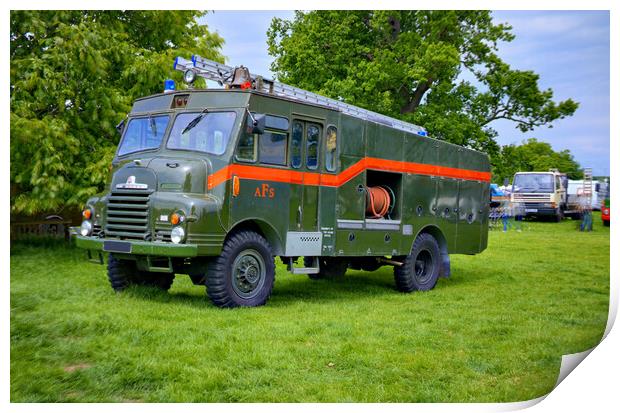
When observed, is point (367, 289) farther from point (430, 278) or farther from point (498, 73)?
point (498, 73)

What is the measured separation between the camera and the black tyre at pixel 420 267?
31.5ft

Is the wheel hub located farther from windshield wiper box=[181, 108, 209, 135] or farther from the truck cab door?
windshield wiper box=[181, 108, 209, 135]

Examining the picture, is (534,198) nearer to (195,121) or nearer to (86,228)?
(195,121)

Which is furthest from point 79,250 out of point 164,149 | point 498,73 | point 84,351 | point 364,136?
point 498,73

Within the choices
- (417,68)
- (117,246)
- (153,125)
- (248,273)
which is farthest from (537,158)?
(117,246)

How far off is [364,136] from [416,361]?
3.78 meters

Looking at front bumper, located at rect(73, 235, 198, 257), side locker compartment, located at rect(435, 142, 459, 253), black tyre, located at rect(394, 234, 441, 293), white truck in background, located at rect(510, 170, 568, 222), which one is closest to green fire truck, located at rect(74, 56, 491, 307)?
front bumper, located at rect(73, 235, 198, 257)

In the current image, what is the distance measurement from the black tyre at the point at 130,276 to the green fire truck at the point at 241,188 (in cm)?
1

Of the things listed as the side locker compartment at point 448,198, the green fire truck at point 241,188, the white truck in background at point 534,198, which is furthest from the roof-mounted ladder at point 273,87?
the white truck in background at point 534,198

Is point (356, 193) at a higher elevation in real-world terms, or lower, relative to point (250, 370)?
higher

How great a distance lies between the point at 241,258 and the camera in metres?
7.33

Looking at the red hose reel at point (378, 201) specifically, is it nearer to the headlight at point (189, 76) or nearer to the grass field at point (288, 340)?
the grass field at point (288, 340)

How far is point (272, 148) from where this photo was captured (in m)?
7.62

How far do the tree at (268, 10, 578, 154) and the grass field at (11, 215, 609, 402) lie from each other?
157 cm
